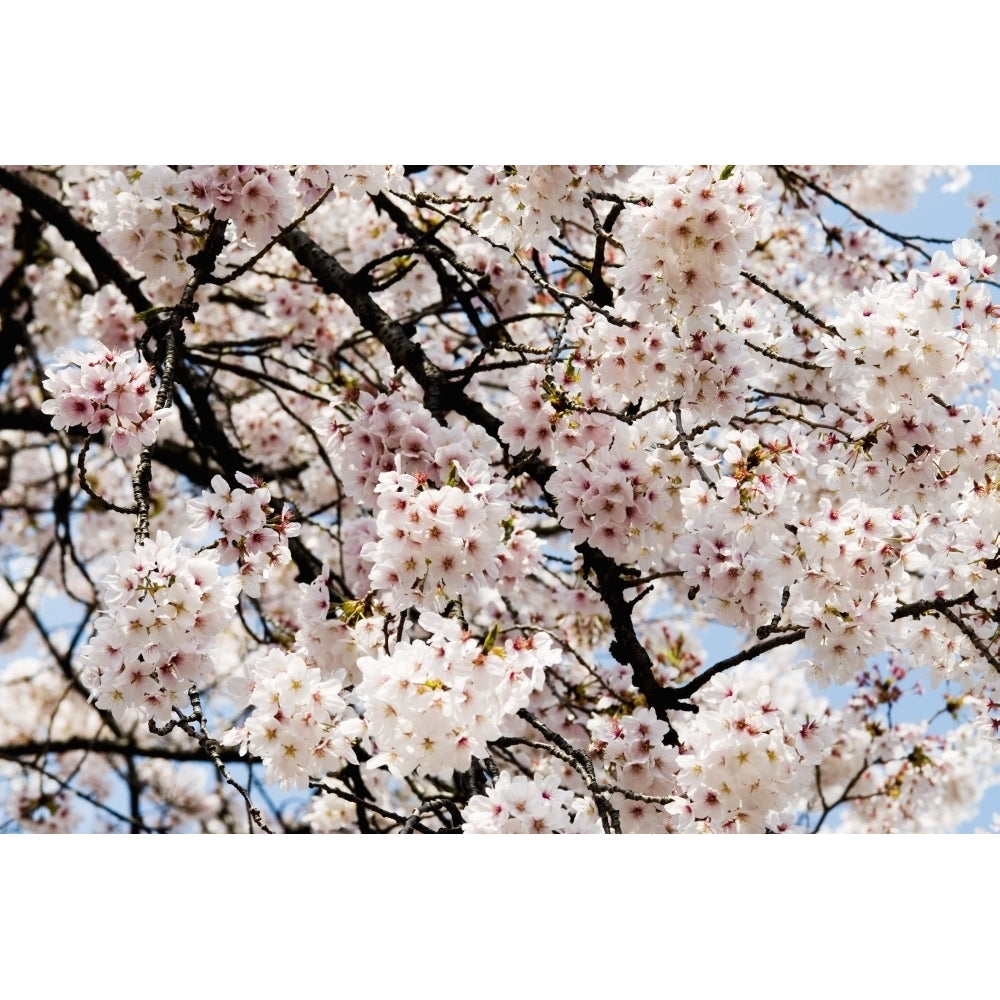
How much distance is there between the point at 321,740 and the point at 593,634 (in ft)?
4.61

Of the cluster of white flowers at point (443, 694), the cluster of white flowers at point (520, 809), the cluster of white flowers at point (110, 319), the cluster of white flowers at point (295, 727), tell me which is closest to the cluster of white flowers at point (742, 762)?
the cluster of white flowers at point (520, 809)

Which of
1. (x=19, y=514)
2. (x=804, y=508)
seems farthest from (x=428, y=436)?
(x=19, y=514)

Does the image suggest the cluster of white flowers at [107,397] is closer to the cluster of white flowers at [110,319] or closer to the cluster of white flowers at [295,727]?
the cluster of white flowers at [295,727]

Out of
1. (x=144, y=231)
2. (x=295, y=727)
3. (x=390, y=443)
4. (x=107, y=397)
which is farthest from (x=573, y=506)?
(x=144, y=231)

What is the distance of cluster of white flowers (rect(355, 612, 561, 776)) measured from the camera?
111cm

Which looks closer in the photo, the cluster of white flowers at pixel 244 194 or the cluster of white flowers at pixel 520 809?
the cluster of white flowers at pixel 520 809

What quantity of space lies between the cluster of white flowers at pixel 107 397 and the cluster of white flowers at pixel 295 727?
0.37 meters

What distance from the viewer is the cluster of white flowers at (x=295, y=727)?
4.14 ft

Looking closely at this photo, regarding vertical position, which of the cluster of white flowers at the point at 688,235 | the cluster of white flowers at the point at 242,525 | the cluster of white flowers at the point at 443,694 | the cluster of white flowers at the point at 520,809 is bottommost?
the cluster of white flowers at the point at 520,809

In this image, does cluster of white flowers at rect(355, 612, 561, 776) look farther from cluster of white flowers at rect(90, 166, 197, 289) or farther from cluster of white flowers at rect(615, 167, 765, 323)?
cluster of white flowers at rect(90, 166, 197, 289)

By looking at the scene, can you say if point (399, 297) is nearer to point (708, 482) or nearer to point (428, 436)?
point (428, 436)

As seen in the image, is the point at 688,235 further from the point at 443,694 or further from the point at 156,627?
the point at 156,627

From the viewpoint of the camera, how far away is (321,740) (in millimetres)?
1277

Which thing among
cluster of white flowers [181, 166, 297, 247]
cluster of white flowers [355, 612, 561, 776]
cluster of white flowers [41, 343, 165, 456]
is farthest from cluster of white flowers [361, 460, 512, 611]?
cluster of white flowers [181, 166, 297, 247]
